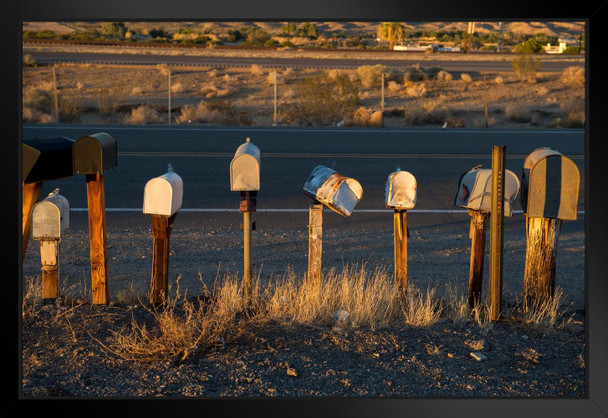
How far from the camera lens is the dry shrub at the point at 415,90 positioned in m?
30.9

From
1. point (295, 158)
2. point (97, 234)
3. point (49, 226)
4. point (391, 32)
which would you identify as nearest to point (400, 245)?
point (97, 234)

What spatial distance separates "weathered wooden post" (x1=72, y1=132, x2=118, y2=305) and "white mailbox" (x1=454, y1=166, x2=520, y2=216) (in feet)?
7.72

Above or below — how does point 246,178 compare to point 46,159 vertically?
below

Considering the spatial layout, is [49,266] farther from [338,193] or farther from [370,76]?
[370,76]

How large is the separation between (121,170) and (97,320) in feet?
28.0

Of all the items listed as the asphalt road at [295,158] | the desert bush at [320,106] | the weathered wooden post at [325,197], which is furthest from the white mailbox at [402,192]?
the desert bush at [320,106]

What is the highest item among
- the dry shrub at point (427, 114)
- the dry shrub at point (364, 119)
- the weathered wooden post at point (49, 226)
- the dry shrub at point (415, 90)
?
the dry shrub at point (415, 90)

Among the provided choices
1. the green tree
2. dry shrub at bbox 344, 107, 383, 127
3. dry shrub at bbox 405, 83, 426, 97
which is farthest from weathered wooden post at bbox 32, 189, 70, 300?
the green tree

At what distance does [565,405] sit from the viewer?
146 inches

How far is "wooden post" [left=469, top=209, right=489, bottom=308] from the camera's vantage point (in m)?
5.73

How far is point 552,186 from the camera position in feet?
17.9

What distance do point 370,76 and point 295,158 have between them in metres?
18.2

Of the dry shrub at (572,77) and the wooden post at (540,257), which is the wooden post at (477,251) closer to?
the wooden post at (540,257)

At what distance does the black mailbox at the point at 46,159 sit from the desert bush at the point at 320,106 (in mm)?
18006
